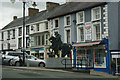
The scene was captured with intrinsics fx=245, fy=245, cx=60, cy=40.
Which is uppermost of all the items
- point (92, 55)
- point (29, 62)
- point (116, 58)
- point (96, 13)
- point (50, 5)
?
point (50, 5)

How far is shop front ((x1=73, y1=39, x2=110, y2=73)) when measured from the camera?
28.4 metres

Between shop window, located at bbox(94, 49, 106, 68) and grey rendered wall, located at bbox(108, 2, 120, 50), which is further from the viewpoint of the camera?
shop window, located at bbox(94, 49, 106, 68)

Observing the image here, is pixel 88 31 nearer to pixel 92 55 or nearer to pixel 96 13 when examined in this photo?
pixel 96 13

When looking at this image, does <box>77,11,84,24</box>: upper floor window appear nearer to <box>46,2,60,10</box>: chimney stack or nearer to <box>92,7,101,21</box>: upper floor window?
<box>92,7,101,21</box>: upper floor window

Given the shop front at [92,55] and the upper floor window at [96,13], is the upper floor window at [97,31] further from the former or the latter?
the shop front at [92,55]

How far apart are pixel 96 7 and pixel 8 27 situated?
101 ft

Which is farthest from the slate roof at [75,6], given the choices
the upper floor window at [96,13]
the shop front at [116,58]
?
the shop front at [116,58]

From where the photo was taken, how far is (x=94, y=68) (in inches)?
1164

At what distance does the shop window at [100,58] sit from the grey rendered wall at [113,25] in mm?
1744

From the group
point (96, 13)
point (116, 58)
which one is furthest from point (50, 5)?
point (116, 58)

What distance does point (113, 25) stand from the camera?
29.0 m

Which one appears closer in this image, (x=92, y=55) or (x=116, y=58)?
(x=116, y=58)

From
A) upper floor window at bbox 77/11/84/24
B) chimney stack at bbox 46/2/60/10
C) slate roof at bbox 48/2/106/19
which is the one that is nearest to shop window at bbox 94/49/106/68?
upper floor window at bbox 77/11/84/24

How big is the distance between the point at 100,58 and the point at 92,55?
1796 millimetres
